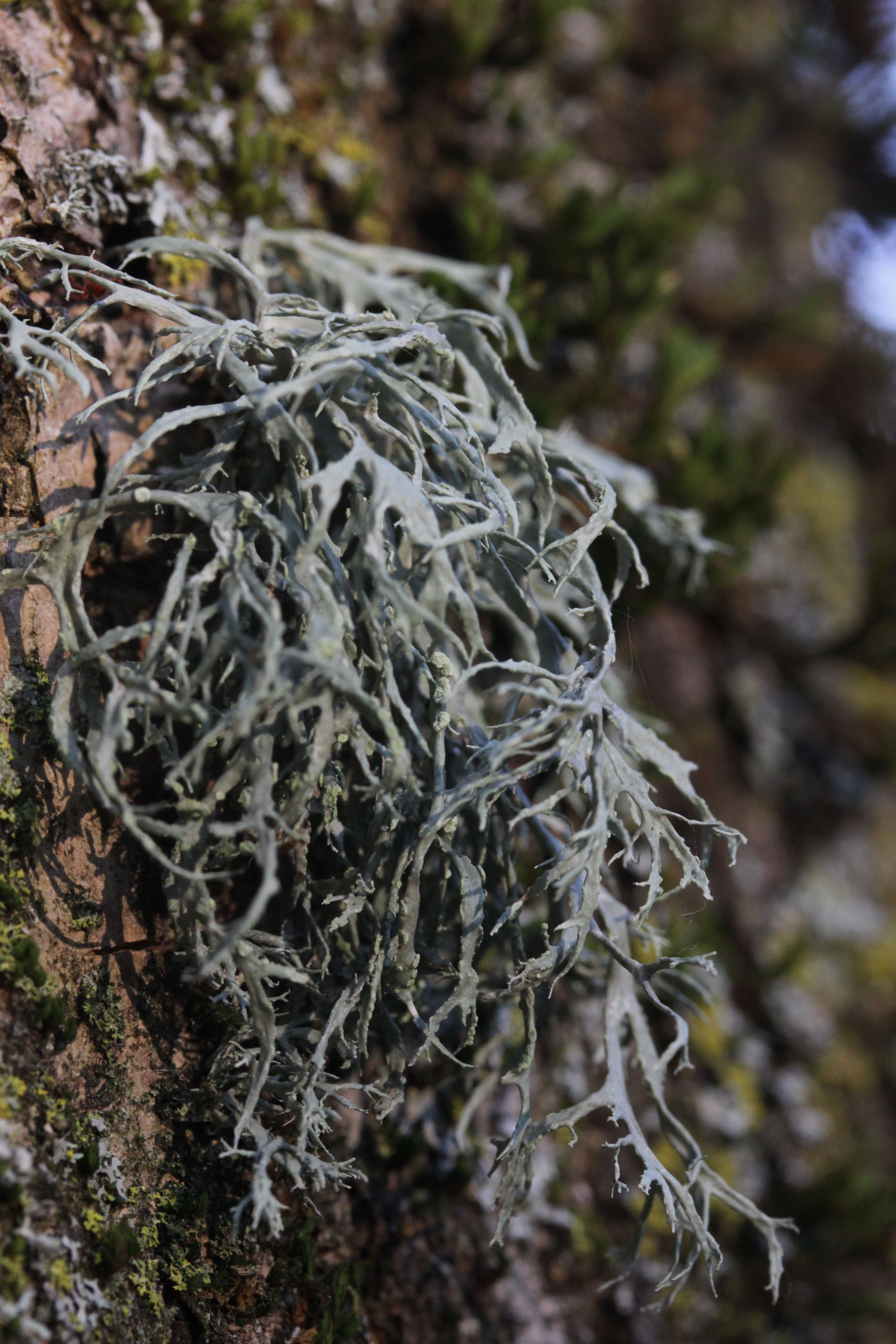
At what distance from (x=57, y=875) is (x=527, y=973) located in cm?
55

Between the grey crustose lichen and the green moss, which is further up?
the grey crustose lichen

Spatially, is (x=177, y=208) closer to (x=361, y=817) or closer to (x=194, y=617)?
(x=194, y=617)

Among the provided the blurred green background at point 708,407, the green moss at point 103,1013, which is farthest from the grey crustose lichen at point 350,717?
the blurred green background at point 708,407

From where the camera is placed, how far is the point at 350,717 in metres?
0.92

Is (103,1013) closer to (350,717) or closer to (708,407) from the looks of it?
(350,717)

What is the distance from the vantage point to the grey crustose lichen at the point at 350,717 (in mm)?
899

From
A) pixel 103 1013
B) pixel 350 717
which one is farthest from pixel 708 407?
pixel 103 1013

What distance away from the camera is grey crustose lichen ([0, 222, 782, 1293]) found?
2.95 ft

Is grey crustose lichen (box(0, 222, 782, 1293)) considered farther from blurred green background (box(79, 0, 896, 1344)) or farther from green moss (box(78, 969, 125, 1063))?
blurred green background (box(79, 0, 896, 1344))

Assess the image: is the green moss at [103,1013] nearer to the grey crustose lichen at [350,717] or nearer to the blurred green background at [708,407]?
the grey crustose lichen at [350,717]

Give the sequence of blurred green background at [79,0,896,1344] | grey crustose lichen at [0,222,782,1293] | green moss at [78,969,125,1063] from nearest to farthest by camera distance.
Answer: grey crustose lichen at [0,222,782,1293] → green moss at [78,969,125,1063] → blurred green background at [79,0,896,1344]

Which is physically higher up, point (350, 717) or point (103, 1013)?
point (350, 717)

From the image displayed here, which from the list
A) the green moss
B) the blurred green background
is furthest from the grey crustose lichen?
the blurred green background

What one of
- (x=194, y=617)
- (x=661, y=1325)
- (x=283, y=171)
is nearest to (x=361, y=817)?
(x=194, y=617)
